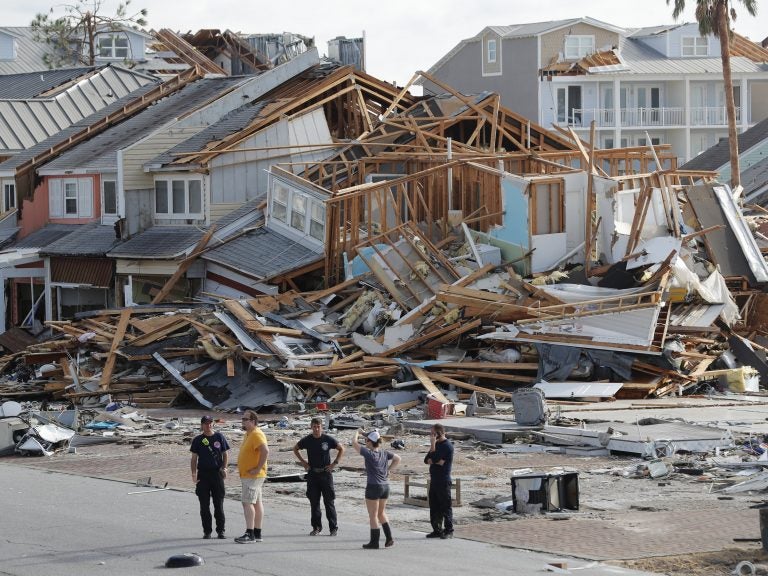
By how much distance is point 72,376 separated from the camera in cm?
2817

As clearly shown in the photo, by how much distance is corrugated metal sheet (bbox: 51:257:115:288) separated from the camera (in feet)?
124

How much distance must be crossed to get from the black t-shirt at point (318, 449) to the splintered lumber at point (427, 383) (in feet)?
32.3

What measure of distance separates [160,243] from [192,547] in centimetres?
2340

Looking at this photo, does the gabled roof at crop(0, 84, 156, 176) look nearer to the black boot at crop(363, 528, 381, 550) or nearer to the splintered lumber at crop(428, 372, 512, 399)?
the splintered lumber at crop(428, 372, 512, 399)

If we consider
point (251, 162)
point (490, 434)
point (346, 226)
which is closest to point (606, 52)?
point (251, 162)

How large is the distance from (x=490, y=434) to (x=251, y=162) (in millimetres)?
18118

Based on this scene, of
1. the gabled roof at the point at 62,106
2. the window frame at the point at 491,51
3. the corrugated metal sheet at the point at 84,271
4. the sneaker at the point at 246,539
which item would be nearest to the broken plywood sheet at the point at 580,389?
the sneaker at the point at 246,539

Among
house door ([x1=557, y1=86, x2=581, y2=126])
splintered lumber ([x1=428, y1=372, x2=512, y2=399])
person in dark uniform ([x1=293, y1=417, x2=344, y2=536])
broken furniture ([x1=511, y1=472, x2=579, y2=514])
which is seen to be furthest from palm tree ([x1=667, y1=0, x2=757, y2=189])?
person in dark uniform ([x1=293, y1=417, x2=344, y2=536])

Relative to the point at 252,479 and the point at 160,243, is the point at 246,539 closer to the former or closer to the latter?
the point at 252,479

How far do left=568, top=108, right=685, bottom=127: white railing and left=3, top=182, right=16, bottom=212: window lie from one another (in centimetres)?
3085

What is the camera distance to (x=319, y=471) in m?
14.5

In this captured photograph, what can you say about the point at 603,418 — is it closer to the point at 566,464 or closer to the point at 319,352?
the point at 566,464

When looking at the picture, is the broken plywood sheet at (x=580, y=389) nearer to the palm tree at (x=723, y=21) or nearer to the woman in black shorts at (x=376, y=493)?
the woman in black shorts at (x=376, y=493)

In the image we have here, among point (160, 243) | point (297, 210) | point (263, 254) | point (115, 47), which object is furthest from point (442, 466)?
point (115, 47)
